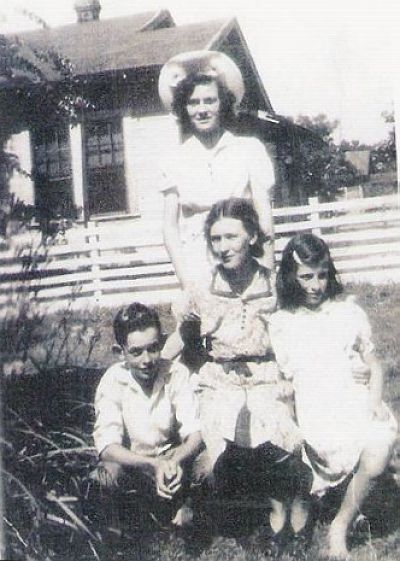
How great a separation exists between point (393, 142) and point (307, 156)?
463 millimetres

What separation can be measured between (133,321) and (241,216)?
0.25 meters

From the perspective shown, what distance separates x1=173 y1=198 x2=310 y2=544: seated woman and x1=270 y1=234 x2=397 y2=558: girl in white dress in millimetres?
40

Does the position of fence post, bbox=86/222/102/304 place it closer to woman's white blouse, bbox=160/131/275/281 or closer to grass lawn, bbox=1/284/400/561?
grass lawn, bbox=1/284/400/561

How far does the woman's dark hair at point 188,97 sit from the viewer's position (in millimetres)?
1275

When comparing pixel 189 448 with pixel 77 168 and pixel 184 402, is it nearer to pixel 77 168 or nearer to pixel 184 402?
pixel 184 402

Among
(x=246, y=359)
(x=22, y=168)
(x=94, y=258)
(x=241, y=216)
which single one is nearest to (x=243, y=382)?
(x=246, y=359)

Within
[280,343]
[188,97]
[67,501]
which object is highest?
[188,97]

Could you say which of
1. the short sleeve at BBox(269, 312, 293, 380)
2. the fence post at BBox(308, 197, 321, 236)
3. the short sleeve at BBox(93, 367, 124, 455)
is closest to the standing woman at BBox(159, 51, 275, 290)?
the short sleeve at BBox(269, 312, 293, 380)

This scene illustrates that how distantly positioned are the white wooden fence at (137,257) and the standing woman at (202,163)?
0.80ft

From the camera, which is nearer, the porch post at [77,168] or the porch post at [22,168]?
the porch post at [22,168]

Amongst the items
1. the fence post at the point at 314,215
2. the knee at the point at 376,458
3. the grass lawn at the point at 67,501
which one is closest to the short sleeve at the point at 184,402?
the grass lawn at the point at 67,501

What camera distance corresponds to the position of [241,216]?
1.22m

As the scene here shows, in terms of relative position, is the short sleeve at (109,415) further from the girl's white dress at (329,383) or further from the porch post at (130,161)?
the porch post at (130,161)

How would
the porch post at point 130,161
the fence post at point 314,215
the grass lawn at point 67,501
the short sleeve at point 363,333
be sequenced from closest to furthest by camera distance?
the grass lawn at point 67,501 < the short sleeve at point 363,333 < the porch post at point 130,161 < the fence post at point 314,215
